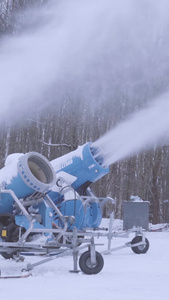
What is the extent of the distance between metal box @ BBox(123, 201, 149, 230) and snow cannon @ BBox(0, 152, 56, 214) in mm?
9170

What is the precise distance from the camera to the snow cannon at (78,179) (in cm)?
878

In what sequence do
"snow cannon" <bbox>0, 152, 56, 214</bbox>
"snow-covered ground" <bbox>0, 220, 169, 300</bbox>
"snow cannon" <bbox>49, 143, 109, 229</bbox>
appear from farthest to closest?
"snow cannon" <bbox>49, 143, 109, 229</bbox>
"snow cannon" <bbox>0, 152, 56, 214</bbox>
"snow-covered ground" <bbox>0, 220, 169, 300</bbox>

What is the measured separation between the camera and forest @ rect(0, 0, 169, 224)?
11.4 metres

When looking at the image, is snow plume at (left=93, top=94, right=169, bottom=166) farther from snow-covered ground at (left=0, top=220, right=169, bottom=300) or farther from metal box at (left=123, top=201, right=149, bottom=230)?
metal box at (left=123, top=201, right=149, bottom=230)

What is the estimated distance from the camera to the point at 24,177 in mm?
6543

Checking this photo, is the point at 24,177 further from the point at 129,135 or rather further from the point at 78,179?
the point at 129,135

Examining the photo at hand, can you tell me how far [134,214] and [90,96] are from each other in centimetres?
547

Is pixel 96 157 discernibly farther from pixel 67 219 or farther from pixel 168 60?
pixel 168 60

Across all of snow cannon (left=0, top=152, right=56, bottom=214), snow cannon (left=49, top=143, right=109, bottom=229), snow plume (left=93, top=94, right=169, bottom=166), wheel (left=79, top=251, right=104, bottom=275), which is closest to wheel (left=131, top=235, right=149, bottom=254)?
snow cannon (left=49, top=143, right=109, bottom=229)

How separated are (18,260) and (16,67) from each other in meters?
6.53

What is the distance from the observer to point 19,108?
2269 cm

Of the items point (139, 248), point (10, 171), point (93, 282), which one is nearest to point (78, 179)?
point (139, 248)

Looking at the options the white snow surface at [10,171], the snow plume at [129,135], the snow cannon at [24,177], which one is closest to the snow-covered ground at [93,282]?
the snow cannon at [24,177]

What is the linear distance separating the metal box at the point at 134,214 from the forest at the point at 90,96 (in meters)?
3.90
